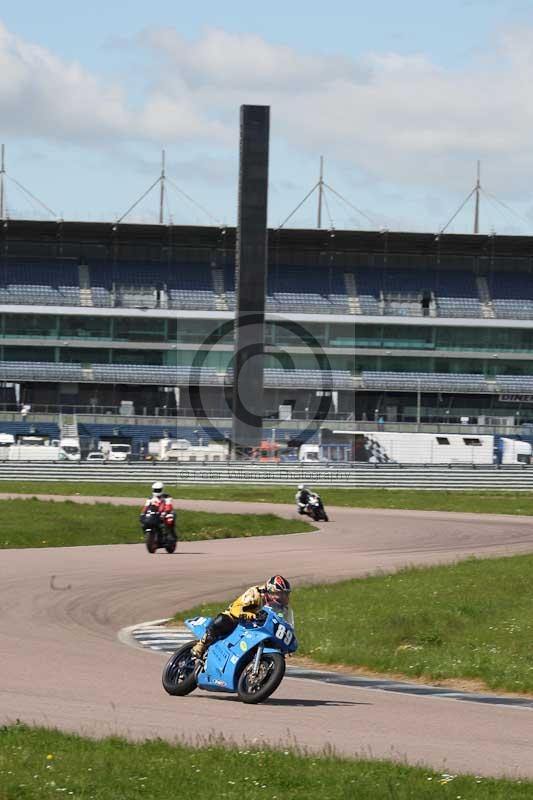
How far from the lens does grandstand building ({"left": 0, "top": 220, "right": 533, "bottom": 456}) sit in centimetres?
8850

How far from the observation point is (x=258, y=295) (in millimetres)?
76938

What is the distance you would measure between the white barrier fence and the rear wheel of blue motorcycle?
48023 millimetres

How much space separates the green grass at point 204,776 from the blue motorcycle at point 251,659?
7.99ft

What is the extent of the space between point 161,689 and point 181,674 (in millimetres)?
414

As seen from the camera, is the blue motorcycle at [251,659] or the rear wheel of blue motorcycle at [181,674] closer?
the blue motorcycle at [251,659]

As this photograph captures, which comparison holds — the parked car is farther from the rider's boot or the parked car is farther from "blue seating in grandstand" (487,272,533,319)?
the rider's boot

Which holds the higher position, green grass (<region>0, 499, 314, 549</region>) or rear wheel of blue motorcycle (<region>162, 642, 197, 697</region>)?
rear wheel of blue motorcycle (<region>162, 642, 197, 697</region>)

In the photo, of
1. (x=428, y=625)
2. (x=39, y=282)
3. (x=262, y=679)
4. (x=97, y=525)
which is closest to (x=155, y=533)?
(x=97, y=525)

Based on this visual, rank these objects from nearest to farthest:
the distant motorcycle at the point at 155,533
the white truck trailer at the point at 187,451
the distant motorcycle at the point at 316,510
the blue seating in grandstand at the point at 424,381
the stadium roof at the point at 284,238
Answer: the distant motorcycle at the point at 155,533 → the distant motorcycle at the point at 316,510 → the white truck trailer at the point at 187,451 → the blue seating in grandstand at the point at 424,381 → the stadium roof at the point at 284,238

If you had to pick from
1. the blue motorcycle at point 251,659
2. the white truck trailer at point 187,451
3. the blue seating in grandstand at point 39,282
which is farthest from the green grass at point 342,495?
the blue motorcycle at point 251,659

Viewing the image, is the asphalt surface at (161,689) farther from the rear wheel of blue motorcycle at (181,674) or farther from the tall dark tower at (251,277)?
the tall dark tower at (251,277)

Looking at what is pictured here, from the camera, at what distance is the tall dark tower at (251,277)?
7556cm

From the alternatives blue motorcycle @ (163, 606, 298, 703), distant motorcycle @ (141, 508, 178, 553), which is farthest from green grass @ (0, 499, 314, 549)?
blue motorcycle @ (163, 606, 298, 703)

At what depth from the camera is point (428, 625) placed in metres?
18.5
